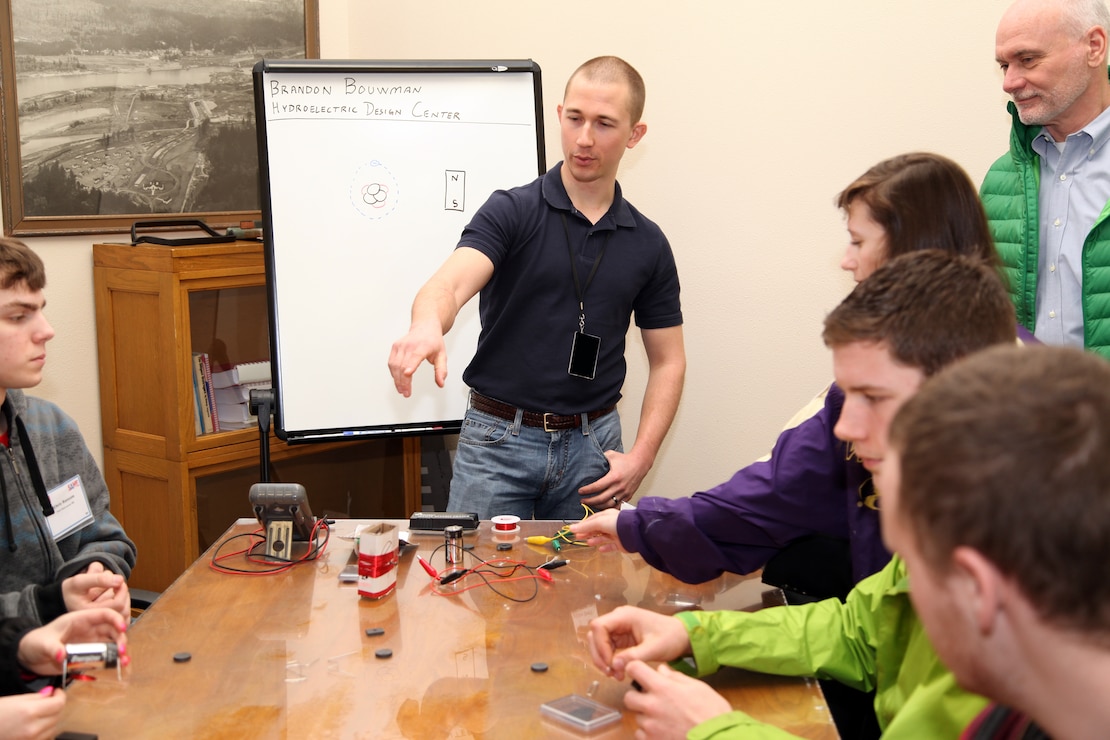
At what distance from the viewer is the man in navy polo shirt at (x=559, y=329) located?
8.67ft

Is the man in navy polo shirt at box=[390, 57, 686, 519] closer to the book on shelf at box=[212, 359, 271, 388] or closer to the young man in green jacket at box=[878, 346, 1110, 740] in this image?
the book on shelf at box=[212, 359, 271, 388]

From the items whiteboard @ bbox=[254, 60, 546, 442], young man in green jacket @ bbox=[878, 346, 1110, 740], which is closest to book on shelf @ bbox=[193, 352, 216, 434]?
whiteboard @ bbox=[254, 60, 546, 442]

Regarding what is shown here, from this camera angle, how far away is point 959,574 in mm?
807

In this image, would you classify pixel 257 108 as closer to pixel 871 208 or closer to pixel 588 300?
pixel 588 300

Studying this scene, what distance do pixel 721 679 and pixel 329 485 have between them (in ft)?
8.72

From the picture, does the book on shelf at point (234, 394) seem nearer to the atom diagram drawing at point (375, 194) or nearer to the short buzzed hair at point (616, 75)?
the atom diagram drawing at point (375, 194)

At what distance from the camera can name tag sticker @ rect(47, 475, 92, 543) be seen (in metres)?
1.99

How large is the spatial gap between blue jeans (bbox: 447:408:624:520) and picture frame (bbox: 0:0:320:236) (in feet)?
5.32

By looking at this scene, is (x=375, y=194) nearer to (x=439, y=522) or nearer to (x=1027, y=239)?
(x=439, y=522)

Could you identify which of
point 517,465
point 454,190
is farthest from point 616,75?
point 517,465

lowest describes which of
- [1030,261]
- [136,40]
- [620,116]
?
[1030,261]

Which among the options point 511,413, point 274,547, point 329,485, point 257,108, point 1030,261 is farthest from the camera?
point 329,485

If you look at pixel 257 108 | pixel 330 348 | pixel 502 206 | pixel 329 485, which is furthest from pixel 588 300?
pixel 329 485

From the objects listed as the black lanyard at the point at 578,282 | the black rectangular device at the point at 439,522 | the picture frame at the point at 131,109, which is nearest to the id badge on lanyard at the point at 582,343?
the black lanyard at the point at 578,282
